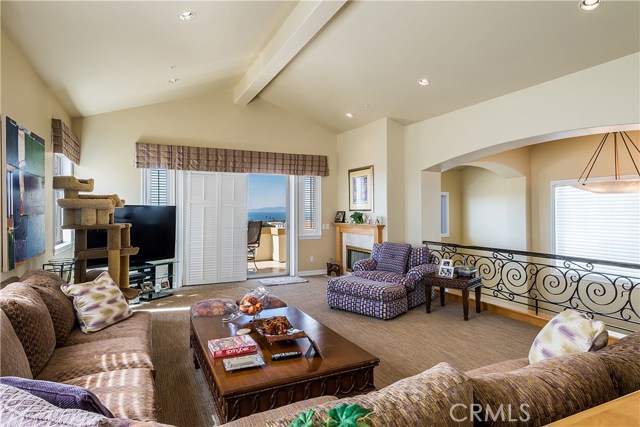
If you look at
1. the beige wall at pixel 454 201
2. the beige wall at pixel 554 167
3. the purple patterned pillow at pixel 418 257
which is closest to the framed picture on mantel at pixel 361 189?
the purple patterned pillow at pixel 418 257

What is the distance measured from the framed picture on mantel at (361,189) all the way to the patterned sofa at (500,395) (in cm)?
494

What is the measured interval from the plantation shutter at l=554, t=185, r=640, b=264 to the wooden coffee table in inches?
216

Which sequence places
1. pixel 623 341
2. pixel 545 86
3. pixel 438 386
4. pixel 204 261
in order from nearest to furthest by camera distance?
pixel 438 386 → pixel 623 341 → pixel 545 86 → pixel 204 261

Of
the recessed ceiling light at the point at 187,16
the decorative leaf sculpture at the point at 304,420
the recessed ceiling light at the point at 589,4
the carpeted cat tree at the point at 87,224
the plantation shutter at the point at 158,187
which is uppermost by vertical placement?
the recessed ceiling light at the point at 187,16

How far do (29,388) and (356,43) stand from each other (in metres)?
4.14

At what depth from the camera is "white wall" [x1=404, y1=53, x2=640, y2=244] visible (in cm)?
328

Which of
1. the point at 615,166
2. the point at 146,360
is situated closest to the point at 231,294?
the point at 146,360

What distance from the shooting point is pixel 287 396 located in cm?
195

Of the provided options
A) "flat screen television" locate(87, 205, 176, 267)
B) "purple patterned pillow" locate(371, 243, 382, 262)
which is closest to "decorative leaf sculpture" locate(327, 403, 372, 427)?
"purple patterned pillow" locate(371, 243, 382, 262)

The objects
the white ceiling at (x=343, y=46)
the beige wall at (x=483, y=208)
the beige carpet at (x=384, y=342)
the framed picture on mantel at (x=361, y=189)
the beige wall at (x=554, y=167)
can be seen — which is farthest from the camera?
the beige wall at (x=483, y=208)

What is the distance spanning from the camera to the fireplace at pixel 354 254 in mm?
6336

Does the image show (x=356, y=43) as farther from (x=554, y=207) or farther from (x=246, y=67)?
(x=554, y=207)

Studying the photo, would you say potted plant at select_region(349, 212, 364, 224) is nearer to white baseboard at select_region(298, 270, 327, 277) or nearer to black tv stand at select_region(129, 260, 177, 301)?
white baseboard at select_region(298, 270, 327, 277)

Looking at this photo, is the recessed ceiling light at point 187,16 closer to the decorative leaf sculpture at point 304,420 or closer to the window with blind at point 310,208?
the decorative leaf sculpture at point 304,420
